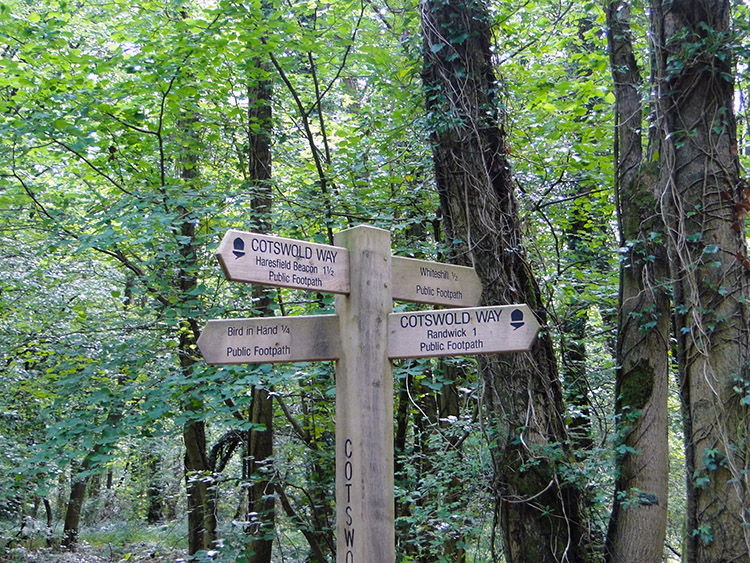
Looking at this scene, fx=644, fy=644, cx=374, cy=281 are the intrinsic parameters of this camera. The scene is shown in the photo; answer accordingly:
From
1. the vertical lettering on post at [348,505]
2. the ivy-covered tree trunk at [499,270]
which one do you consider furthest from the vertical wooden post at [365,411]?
the ivy-covered tree trunk at [499,270]

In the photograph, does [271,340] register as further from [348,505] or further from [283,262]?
[348,505]

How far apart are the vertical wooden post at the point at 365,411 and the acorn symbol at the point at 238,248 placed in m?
0.50

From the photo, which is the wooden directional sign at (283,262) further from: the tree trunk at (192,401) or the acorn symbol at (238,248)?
the tree trunk at (192,401)

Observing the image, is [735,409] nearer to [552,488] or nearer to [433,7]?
[552,488]

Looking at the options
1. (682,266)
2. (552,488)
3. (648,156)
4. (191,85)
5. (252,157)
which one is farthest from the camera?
(252,157)

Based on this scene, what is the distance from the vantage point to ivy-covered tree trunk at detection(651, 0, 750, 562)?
137 inches

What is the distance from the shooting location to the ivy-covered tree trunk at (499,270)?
401 cm

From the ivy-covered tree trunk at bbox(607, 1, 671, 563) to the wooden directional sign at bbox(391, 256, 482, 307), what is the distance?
151 centimetres

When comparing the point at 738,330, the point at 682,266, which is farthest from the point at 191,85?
the point at 738,330

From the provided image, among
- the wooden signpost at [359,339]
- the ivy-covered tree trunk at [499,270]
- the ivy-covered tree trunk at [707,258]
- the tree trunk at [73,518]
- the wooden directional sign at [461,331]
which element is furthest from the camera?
the tree trunk at [73,518]

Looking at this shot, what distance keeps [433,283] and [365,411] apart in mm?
750

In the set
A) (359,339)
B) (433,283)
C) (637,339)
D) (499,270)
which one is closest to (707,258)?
(637,339)

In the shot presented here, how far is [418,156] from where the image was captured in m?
6.10

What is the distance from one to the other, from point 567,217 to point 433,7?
2986mm
